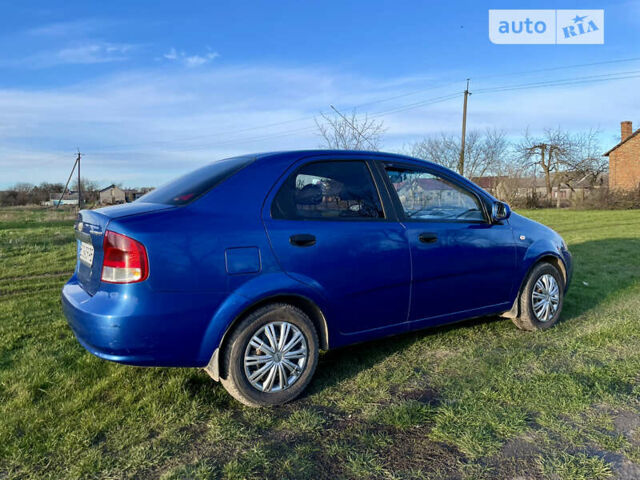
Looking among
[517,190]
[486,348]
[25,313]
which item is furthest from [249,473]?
[517,190]

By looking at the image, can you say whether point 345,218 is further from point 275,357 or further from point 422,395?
point 422,395

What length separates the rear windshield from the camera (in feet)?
9.98

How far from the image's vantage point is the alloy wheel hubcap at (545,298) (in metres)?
4.51

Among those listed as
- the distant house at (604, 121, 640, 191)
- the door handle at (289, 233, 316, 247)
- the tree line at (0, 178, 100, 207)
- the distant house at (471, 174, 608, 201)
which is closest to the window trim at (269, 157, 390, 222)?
the door handle at (289, 233, 316, 247)

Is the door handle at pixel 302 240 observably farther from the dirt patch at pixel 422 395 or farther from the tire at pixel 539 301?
the tire at pixel 539 301

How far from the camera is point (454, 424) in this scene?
2.72m

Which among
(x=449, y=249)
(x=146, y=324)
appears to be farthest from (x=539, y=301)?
(x=146, y=324)

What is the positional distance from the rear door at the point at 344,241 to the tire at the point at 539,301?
1.50 metres

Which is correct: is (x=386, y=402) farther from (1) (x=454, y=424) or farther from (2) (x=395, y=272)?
(2) (x=395, y=272)

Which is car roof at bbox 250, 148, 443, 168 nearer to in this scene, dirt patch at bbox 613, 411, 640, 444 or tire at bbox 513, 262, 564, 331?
tire at bbox 513, 262, 564, 331

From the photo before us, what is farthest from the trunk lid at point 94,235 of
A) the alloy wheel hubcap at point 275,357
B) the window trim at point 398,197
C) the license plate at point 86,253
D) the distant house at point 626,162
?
the distant house at point 626,162

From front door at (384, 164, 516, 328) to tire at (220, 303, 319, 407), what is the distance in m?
1.00

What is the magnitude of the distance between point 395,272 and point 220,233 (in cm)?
135

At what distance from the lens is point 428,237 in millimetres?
3660
